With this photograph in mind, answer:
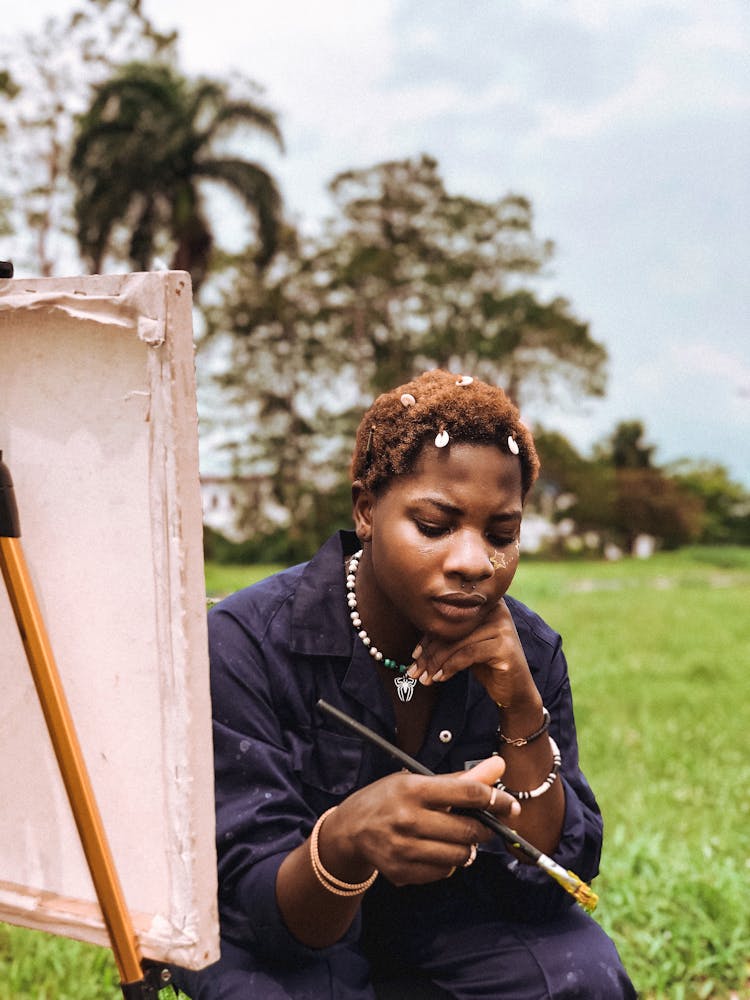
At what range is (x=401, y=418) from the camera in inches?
81.4

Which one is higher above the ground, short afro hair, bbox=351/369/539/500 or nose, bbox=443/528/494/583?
short afro hair, bbox=351/369/539/500

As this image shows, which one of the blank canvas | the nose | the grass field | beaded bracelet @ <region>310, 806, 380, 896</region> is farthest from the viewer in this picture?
the grass field

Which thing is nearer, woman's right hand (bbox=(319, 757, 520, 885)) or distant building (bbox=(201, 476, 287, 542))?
woman's right hand (bbox=(319, 757, 520, 885))

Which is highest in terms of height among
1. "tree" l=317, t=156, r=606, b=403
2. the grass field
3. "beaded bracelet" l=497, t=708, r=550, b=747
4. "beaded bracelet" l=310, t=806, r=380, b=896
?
"tree" l=317, t=156, r=606, b=403

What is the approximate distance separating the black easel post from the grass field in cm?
195

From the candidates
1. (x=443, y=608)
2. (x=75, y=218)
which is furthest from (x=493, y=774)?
(x=75, y=218)

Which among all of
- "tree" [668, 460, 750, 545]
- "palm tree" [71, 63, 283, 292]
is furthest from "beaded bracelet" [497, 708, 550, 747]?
"tree" [668, 460, 750, 545]

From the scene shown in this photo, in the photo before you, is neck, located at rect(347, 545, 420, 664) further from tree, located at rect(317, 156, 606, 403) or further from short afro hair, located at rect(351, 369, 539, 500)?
tree, located at rect(317, 156, 606, 403)

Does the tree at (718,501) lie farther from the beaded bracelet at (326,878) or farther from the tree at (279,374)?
the beaded bracelet at (326,878)

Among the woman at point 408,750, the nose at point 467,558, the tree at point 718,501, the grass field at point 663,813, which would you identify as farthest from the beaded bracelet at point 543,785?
the tree at point 718,501

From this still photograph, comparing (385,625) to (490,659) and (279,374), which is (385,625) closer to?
(490,659)

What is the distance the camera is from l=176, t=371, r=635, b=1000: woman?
1799 mm

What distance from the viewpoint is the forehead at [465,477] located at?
1.93m

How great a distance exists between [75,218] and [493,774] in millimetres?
23048
